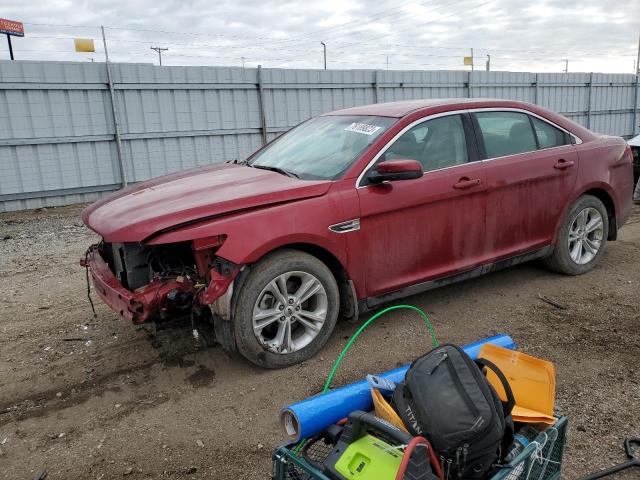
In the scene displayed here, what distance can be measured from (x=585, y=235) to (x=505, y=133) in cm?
143

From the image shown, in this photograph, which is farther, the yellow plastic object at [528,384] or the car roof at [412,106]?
the car roof at [412,106]

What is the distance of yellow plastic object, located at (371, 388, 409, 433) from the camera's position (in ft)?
6.90

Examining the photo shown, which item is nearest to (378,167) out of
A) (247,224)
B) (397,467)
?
(247,224)

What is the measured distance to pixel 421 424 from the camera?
2047mm

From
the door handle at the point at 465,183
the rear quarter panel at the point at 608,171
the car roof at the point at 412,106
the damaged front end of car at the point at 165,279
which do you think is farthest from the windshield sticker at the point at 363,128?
the rear quarter panel at the point at 608,171

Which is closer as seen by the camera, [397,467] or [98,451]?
[397,467]

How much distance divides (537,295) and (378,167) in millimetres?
2102

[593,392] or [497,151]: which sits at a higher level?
[497,151]

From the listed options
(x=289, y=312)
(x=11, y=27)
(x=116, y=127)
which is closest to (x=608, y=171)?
(x=289, y=312)

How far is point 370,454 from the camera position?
6.34ft

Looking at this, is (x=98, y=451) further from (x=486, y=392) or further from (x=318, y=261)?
(x=486, y=392)

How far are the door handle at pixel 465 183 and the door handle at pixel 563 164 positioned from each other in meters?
0.97

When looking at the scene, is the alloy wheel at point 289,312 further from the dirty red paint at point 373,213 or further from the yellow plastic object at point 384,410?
the yellow plastic object at point 384,410

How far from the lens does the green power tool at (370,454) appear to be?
1835 millimetres
